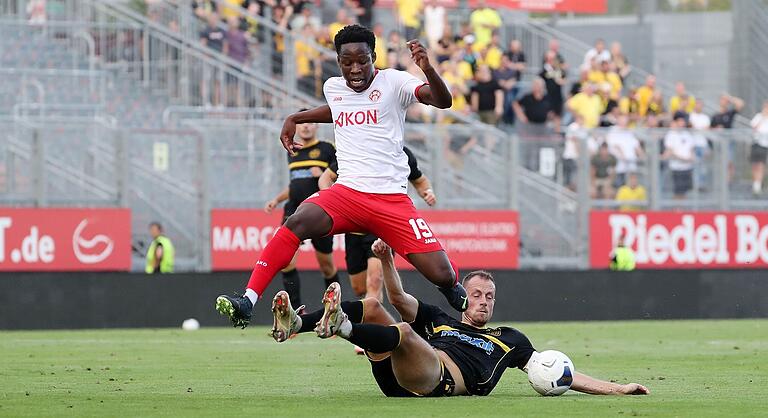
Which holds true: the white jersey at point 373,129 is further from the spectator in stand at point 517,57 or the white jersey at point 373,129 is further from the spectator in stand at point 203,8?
the spectator in stand at point 517,57

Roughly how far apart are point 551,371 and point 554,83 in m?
19.3

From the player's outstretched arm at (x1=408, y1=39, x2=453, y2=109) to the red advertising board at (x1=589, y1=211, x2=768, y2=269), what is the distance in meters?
15.8

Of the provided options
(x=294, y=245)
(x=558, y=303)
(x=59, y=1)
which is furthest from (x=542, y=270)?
(x=294, y=245)

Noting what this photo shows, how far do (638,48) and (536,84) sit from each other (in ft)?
25.1

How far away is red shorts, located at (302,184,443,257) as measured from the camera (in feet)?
35.4

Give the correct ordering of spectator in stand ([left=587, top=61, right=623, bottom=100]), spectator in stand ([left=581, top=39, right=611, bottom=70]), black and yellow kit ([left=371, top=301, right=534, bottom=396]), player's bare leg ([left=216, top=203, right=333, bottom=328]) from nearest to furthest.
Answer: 1. black and yellow kit ([left=371, top=301, right=534, bottom=396])
2. player's bare leg ([left=216, top=203, right=333, bottom=328])
3. spectator in stand ([left=587, top=61, right=623, bottom=100])
4. spectator in stand ([left=581, top=39, right=611, bottom=70])

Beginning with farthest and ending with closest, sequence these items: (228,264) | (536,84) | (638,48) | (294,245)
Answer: (638,48) → (536,84) → (228,264) → (294,245)

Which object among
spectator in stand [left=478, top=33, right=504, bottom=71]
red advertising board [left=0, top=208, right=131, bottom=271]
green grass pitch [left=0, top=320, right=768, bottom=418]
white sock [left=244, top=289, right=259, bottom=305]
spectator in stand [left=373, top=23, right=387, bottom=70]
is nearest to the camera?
green grass pitch [left=0, top=320, right=768, bottom=418]

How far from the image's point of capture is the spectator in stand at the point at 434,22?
96.9ft

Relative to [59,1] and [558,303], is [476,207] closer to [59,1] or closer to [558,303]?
[558,303]

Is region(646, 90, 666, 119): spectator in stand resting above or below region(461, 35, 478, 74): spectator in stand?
below

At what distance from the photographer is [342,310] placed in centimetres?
973

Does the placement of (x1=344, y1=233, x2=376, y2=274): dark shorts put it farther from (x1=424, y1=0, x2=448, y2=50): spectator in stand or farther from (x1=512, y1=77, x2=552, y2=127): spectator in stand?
(x1=424, y1=0, x2=448, y2=50): spectator in stand

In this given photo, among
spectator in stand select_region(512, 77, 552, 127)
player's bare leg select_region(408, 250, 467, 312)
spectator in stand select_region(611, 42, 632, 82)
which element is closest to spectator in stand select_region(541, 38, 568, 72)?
spectator in stand select_region(611, 42, 632, 82)
